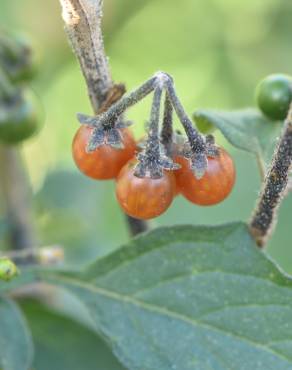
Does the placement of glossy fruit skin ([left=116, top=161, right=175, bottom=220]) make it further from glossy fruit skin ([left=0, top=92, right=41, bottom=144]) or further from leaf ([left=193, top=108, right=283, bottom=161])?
glossy fruit skin ([left=0, top=92, right=41, bottom=144])

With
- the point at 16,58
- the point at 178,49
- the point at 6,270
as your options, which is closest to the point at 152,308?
the point at 6,270

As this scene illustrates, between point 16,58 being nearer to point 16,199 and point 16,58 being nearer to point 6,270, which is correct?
point 16,199

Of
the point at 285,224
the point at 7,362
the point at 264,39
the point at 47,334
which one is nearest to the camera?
the point at 7,362

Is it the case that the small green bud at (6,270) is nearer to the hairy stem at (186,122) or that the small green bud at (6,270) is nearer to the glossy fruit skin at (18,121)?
the hairy stem at (186,122)

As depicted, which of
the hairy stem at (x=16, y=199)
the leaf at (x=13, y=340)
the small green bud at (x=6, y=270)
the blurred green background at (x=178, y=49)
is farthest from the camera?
the blurred green background at (x=178, y=49)

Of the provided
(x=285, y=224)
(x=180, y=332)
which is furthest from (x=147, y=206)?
(x=285, y=224)


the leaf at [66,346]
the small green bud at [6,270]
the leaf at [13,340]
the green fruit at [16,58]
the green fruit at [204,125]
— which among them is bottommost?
the leaf at [66,346]

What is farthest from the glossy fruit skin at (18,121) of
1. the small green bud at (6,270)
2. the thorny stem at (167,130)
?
the thorny stem at (167,130)

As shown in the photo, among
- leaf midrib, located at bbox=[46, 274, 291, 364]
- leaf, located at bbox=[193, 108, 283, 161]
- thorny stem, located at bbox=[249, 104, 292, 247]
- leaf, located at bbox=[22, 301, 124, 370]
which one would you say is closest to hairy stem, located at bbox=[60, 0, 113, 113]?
leaf, located at bbox=[193, 108, 283, 161]

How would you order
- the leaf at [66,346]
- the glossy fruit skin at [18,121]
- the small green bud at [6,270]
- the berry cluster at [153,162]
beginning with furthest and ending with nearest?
1. the glossy fruit skin at [18,121]
2. the leaf at [66,346]
3. the small green bud at [6,270]
4. the berry cluster at [153,162]

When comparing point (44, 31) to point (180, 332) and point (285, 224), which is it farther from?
point (180, 332)
